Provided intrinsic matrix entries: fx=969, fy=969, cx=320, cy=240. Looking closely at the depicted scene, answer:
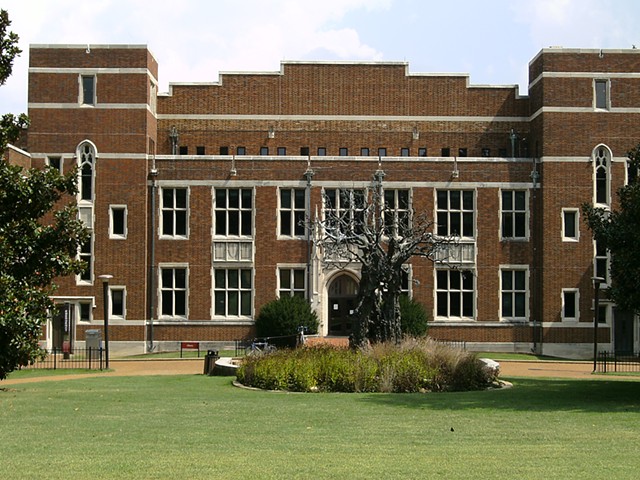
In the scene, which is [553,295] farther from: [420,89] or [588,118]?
[420,89]

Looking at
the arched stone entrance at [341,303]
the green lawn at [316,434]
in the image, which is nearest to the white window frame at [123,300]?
the arched stone entrance at [341,303]

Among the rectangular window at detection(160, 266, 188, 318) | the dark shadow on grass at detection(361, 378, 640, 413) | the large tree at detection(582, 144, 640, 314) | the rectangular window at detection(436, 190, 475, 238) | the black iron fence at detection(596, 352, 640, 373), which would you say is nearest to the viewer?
the dark shadow on grass at detection(361, 378, 640, 413)

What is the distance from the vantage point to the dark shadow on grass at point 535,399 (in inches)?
819

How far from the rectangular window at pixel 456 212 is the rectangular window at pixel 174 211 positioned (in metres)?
12.2

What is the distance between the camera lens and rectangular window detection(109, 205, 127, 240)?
45.9m

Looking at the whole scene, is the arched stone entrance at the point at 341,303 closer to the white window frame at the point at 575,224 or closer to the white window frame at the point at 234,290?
the white window frame at the point at 234,290

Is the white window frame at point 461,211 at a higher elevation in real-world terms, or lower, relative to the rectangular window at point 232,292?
higher

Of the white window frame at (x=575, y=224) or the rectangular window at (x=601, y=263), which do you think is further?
the rectangular window at (x=601, y=263)

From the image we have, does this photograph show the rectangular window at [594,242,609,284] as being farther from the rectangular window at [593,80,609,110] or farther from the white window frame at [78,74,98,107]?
the white window frame at [78,74,98,107]

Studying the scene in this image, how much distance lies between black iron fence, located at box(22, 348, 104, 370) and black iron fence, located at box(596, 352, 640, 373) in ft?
63.1

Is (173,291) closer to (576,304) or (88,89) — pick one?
(88,89)

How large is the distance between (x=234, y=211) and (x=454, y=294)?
1134cm

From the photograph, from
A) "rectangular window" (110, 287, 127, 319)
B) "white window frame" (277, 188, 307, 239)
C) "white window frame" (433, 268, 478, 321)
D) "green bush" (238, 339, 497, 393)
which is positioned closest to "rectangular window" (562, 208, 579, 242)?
"white window frame" (433, 268, 478, 321)

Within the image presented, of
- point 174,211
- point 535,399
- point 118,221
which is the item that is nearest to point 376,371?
point 535,399
